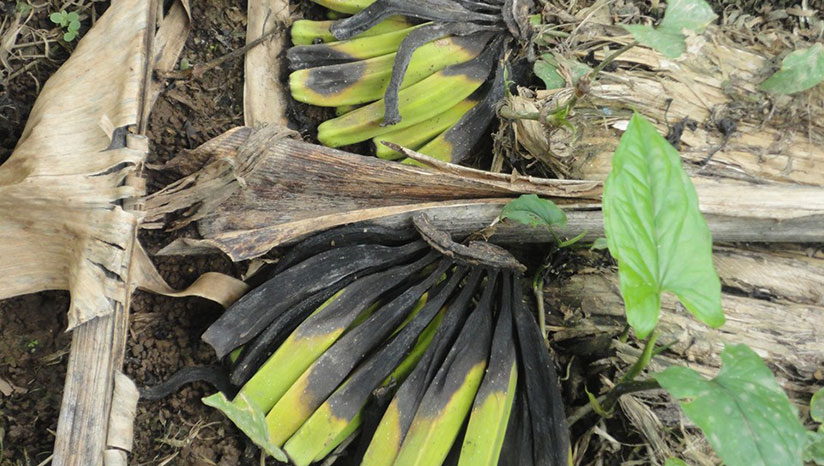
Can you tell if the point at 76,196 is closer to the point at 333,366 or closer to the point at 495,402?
the point at 333,366

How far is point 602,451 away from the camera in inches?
58.9

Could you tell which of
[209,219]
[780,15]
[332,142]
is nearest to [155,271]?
[209,219]

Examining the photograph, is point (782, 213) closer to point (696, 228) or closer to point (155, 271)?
point (696, 228)

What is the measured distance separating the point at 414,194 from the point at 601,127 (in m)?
0.53

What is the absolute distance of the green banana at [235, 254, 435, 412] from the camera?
137 centimetres

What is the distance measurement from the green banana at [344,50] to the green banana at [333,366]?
0.63m

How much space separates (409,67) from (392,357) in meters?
0.74

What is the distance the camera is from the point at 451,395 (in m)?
1.38

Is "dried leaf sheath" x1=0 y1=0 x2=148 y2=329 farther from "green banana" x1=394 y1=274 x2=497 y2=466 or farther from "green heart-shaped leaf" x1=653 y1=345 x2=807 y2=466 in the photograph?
"green heart-shaped leaf" x1=653 y1=345 x2=807 y2=466

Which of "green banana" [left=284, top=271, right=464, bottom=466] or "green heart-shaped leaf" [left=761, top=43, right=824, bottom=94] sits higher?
"green heart-shaped leaf" [left=761, top=43, right=824, bottom=94]

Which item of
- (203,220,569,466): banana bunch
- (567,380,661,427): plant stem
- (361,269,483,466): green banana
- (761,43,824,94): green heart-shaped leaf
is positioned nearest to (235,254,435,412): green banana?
(203,220,569,466): banana bunch

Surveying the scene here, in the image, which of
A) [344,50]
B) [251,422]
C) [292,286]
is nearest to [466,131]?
[344,50]

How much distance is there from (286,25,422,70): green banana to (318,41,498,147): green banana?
A: 137mm

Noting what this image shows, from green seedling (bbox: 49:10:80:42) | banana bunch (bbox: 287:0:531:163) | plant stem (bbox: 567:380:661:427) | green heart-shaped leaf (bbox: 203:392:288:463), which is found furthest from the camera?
banana bunch (bbox: 287:0:531:163)
